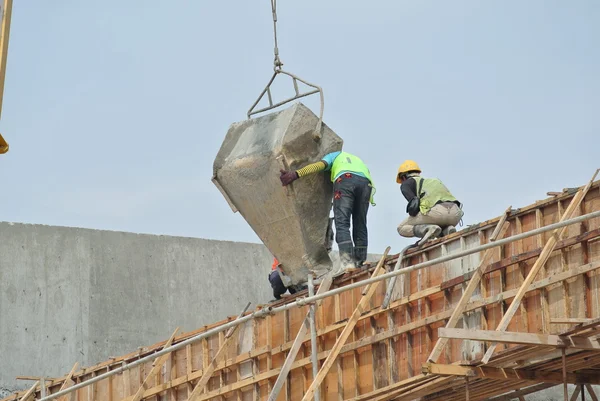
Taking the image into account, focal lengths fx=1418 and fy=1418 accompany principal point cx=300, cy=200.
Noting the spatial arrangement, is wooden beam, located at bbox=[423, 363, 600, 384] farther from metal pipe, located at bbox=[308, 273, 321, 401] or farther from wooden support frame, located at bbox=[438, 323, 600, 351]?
metal pipe, located at bbox=[308, 273, 321, 401]

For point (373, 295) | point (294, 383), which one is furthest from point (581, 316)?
point (294, 383)

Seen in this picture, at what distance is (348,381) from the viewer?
1509 cm

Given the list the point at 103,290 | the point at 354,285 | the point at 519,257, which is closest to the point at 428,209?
the point at 354,285

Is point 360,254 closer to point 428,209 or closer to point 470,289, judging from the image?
point 428,209

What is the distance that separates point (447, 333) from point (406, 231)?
4284 millimetres

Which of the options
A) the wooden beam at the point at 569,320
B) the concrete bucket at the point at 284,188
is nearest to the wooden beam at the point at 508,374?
the wooden beam at the point at 569,320

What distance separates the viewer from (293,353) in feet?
50.1

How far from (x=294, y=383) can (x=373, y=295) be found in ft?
4.72

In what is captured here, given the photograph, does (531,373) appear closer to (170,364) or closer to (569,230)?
(569,230)

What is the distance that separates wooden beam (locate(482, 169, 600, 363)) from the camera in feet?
42.9

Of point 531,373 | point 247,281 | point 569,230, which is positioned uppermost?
point 247,281

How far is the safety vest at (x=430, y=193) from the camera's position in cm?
1683

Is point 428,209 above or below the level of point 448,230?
above

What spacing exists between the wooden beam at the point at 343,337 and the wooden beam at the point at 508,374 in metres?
1.60
